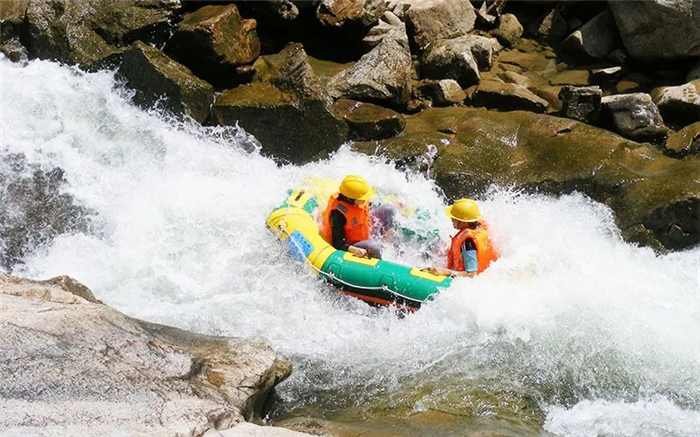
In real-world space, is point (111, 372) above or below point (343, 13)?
above

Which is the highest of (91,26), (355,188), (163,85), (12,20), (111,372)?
(12,20)

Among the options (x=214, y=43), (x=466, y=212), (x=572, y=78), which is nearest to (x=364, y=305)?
(x=466, y=212)

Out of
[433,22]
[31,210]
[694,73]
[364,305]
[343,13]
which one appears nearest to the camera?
[364,305]

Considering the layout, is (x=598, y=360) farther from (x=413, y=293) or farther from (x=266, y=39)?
(x=266, y=39)

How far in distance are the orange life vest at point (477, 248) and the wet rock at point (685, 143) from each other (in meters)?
3.09

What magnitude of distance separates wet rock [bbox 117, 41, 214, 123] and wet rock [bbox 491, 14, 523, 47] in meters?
4.72

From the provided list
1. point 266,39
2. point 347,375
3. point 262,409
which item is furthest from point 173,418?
point 266,39

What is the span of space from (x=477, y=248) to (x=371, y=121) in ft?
9.83

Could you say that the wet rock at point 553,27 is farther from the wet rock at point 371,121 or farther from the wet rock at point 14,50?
the wet rock at point 14,50

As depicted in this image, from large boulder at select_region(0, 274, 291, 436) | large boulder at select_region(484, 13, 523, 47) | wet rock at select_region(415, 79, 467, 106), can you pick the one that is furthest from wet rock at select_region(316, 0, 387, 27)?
large boulder at select_region(0, 274, 291, 436)

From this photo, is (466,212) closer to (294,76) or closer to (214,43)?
(294,76)

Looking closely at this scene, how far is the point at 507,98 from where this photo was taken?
9578 millimetres

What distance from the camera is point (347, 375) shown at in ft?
18.7

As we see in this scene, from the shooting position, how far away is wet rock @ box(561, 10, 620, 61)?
1072cm
